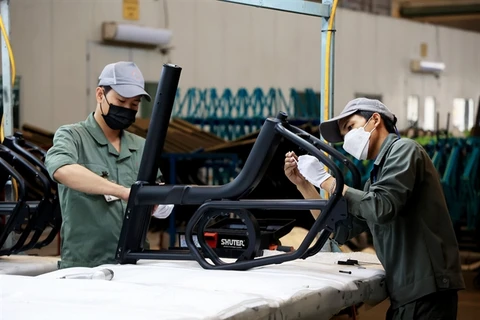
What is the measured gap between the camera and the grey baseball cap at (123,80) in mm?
3367

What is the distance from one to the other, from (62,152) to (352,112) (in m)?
1.21

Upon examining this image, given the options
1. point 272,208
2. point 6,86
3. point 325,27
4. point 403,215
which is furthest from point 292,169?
point 6,86

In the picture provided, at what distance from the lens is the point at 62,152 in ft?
10.5

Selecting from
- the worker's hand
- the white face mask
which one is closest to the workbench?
the worker's hand

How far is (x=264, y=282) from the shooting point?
8.37ft

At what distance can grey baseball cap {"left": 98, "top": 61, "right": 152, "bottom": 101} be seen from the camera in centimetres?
337

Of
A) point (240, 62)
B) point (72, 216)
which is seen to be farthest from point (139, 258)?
point (240, 62)

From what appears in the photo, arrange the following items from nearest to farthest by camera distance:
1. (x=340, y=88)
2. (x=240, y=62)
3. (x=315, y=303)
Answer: (x=315, y=303) → (x=240, y=62) → (x=340, y=88)

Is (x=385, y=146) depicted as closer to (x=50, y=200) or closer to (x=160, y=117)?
(x=160, y=117)

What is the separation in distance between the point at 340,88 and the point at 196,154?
7.08 meters

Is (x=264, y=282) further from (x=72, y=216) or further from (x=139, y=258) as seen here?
(x=72, y=216)

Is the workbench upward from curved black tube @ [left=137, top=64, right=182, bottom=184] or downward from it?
downward

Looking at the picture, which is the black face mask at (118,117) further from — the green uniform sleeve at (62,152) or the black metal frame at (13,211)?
the black metal frame at (13,211)

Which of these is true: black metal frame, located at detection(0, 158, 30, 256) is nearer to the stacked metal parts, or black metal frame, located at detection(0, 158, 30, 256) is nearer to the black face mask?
the stacked metal parts
